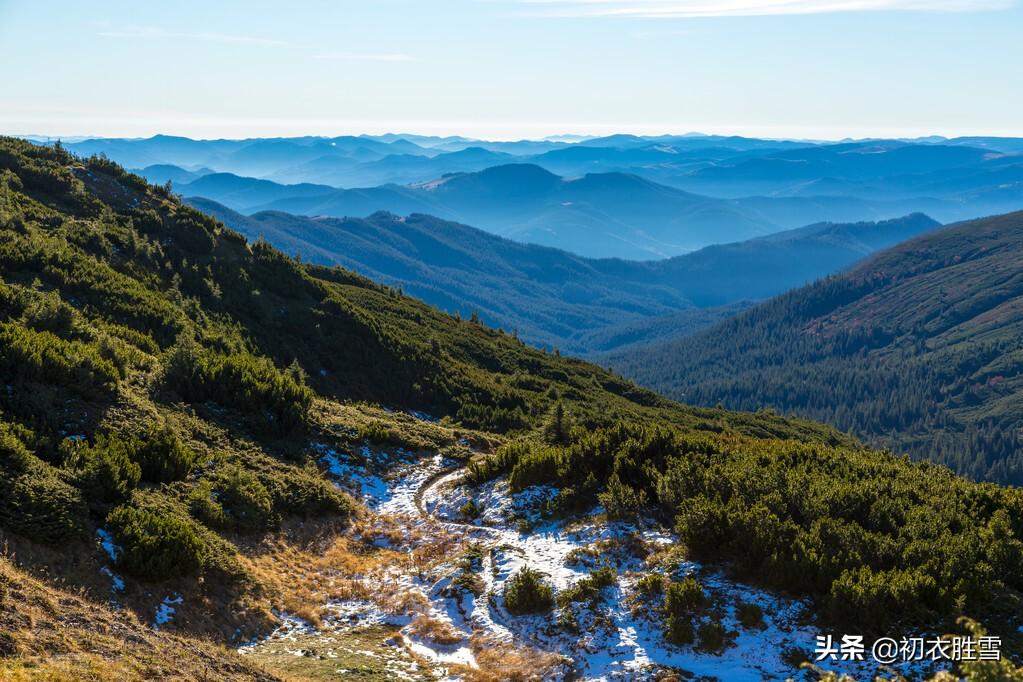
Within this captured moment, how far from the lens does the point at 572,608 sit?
16172mm

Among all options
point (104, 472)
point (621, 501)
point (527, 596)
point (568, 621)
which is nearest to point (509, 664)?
point (568, 621)

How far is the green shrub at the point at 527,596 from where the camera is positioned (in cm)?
1642

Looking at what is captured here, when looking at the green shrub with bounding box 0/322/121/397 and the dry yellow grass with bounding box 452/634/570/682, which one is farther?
the green shrub with bounding box 0/322/121/397

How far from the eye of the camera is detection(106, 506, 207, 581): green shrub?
14711 millimetres

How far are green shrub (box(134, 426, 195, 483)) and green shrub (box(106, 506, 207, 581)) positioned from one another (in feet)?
8.52

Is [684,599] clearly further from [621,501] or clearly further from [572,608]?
[621,501]

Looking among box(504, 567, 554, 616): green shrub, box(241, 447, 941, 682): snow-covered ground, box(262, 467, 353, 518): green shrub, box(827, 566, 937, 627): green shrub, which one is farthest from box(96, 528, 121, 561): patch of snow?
box(827, 566, 937, 627): green shrub

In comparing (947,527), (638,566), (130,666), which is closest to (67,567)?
(130,666)

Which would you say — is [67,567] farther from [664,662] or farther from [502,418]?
[502,418]

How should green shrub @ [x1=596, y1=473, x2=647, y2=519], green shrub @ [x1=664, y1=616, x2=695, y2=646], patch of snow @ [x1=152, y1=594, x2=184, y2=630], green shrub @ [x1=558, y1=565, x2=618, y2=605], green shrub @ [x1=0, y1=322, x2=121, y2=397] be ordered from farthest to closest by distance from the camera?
green shrub @ [x1=596, y1=473, x2=647, y2=519] < green shrub @ [x1=0, y1=322, x2=121, y2=397] < green shrub @ [x1=558, y1=565, x2=618, y2=605] < green shrub @ [x1=664, y1=616, x2=695, y2=646] < patch of snow @ [x1=152, y1=594, x2=184, y2=630]

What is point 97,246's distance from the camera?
126 feet

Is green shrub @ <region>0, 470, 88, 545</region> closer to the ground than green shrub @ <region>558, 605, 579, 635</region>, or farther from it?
farther from it

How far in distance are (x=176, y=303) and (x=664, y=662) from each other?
32472 millimetres

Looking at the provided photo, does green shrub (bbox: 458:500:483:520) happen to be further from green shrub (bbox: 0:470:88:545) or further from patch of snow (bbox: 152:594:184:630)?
green shrub (bbox: 0:470:88:545)
